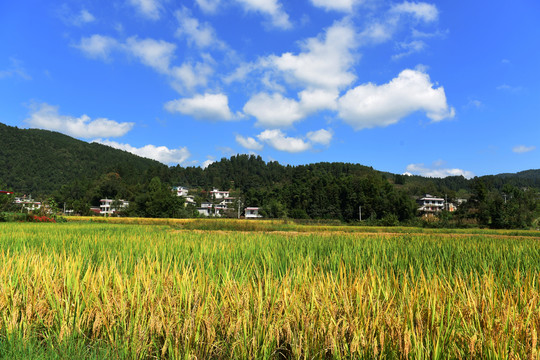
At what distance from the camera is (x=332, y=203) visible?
80.6 meters

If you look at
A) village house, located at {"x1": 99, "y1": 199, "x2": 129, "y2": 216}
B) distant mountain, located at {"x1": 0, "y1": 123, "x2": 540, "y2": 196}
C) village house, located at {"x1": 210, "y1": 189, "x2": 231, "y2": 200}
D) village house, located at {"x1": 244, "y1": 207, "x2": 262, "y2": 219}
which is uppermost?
distant mountain, located at {"x1": 0, "y1": 123, "x2": 540, "y2": 196}

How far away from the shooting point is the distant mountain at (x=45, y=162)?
325ft

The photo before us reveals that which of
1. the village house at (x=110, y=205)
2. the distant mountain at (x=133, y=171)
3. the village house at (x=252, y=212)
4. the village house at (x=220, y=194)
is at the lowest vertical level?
the village house at (x=252, y=212)

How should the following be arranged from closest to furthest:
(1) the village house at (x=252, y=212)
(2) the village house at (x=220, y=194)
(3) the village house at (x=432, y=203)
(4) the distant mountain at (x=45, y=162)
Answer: (1) the village house at (x=252, y=212)
(3) the village house at (x=432, y=203)
(4) the distant mountain at (x=45, y=162)
(2) the village house at (x=220, y=194)

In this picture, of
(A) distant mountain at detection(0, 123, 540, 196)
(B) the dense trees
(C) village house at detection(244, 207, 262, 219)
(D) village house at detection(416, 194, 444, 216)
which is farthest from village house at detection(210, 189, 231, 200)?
(D) village house at detection(416, 194, 444, 216)

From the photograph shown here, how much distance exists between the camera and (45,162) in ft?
364

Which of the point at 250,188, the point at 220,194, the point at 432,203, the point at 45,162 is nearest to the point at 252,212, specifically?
the point at 250,188

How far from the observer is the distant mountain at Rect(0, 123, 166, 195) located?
325ft

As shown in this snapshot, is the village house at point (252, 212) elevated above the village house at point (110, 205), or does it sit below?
below

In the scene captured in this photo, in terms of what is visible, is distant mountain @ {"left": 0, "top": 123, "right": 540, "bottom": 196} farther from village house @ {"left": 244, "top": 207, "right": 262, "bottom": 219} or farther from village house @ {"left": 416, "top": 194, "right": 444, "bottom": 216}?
village house @ {"left": 244, "top": 207, "right": 262, "bottom": 219}

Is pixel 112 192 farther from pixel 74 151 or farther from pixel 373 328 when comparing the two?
pixel 373 328

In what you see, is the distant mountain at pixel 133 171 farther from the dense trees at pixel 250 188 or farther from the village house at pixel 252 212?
the village house at pixel 252 212

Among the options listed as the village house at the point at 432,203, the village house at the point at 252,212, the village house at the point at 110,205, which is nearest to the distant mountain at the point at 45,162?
the village house at the point at 110,205

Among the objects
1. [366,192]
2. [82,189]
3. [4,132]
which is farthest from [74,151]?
[366,192]
